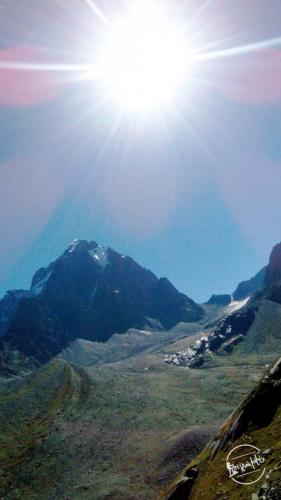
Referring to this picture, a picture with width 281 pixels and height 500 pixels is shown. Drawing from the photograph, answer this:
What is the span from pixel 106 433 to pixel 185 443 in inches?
1110

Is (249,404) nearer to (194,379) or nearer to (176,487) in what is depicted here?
(176,487)

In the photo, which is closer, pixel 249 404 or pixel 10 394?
pixel 249 404

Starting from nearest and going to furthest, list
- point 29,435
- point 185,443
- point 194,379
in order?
point 185,443 < point 29,435 < point 194,379

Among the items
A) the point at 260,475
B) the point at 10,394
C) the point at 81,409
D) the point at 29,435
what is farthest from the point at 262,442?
the point at 10,394

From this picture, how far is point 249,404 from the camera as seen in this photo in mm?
34562

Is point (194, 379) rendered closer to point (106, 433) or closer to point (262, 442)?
point (106, 433)

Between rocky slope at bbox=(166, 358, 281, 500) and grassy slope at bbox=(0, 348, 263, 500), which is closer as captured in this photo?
rocky slope at bbox=(166, 358, 281, 500)

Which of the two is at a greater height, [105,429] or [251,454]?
[251,454]

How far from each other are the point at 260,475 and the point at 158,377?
14993cm

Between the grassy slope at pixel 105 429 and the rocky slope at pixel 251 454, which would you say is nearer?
the rocky slope at pixel 251 454

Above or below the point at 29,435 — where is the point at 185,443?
below

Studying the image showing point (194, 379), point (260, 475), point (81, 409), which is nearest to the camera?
point (260, 475)

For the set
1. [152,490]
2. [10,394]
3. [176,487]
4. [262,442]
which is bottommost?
[152,490]

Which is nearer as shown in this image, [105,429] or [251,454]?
[251,454]
